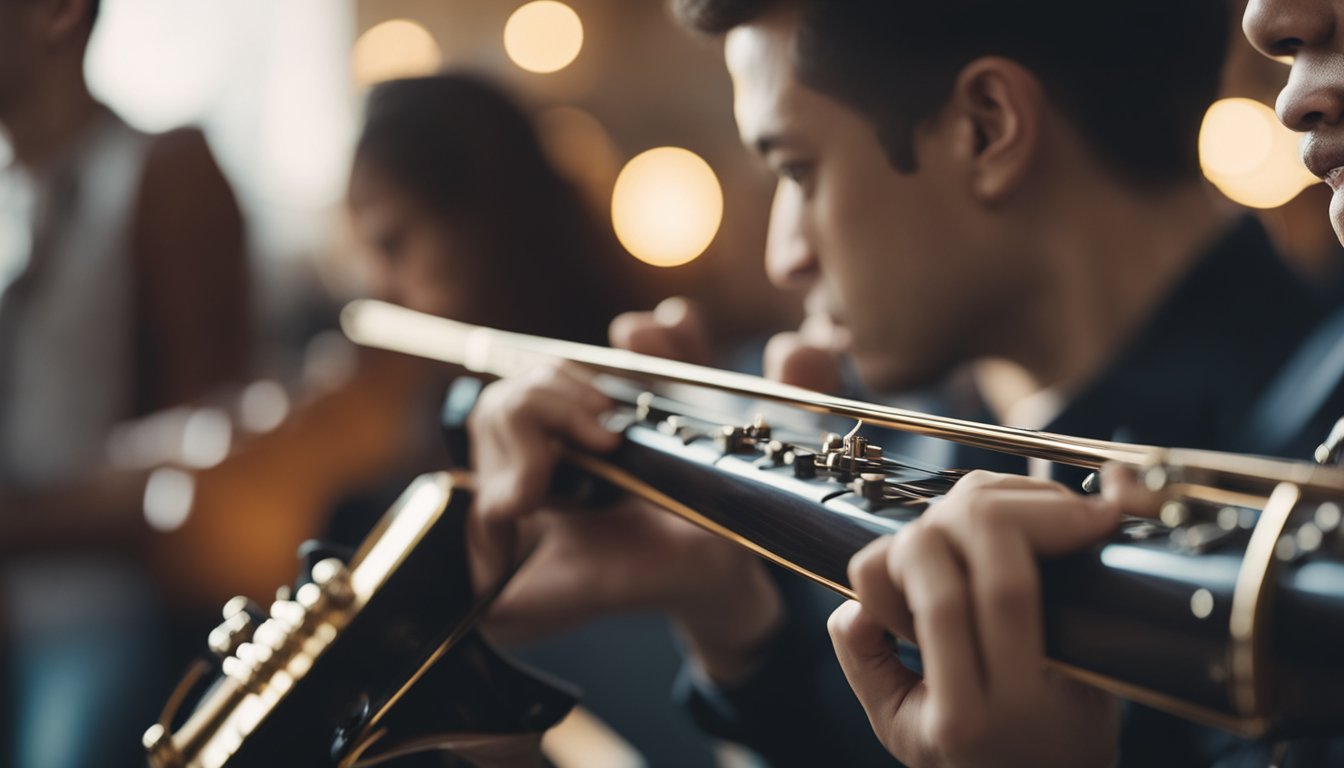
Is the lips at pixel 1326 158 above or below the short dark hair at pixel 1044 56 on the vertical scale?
below

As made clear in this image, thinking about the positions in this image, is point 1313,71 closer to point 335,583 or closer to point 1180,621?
point 1180,621

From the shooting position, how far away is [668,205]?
5.90ft

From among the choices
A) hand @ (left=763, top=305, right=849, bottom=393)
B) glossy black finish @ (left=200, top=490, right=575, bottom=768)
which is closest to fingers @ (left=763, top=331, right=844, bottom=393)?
hand @ (left=763, top=305, right=849, bottom=393)

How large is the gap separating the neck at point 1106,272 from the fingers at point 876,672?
370mm

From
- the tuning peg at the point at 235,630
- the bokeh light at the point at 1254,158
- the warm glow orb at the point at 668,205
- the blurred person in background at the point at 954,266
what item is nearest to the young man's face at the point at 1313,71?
the blurred person in background at the point at 954,266

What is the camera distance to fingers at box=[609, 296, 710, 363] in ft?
2.22

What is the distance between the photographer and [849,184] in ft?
1.88

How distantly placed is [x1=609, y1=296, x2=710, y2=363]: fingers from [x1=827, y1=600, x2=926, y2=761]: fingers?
350 millimetres

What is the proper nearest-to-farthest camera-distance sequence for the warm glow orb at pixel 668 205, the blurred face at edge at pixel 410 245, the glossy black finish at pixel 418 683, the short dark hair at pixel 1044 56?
1. the glossy black finish at pixel 418 683
2. the short dark hair at pixel 1044 56
3. the blurred face at edge at pixel 410 245
4. the warm glow orb at pixel 668 205

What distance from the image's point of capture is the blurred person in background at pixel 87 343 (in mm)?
1187

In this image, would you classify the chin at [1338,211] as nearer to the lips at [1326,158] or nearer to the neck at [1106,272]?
the lips at [1326,158]

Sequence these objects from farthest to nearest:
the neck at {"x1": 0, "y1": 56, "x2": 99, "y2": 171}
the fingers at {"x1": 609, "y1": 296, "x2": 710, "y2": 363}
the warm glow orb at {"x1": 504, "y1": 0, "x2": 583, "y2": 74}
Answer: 1. the warm glow orb at {"x1": 504, "y1": 0, "x2": 583, "y2": 74}
2. the neck at {"x1": 0, "y1": 56, "x2": 99, "y2": 171}
3. the fingers at {"x1": 609, "y1": 296, "x2": 710, "y2": 363}

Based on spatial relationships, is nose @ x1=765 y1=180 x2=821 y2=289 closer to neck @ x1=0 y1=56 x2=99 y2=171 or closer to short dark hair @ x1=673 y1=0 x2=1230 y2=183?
short dark hair @ x1=673 y1=0 x2=1230 y2=183

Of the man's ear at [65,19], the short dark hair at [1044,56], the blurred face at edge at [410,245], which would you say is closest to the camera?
the short dark hair at [1044,56]
